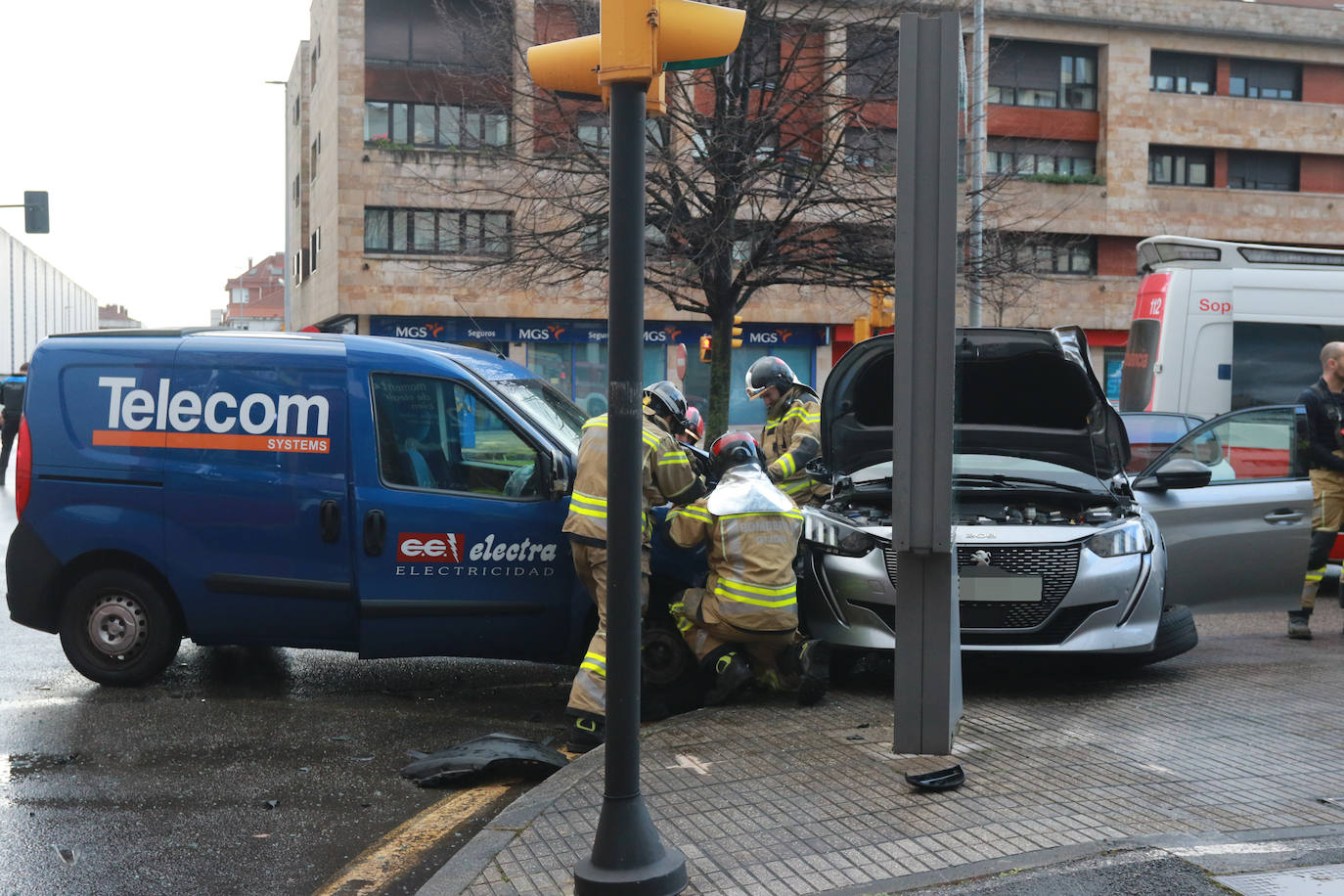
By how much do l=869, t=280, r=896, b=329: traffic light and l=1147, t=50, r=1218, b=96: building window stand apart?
70.7 ft

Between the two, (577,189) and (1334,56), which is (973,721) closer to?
(577,189)

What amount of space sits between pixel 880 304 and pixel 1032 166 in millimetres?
18690

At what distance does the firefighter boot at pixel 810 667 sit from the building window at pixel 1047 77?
3217 cm

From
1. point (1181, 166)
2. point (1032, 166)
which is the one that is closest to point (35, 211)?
point (1032, 166)

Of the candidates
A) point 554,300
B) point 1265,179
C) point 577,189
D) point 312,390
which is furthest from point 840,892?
point 1265,179

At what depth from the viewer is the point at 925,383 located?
5.05m

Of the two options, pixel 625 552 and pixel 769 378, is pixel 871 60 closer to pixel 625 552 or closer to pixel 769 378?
pixel 769 378

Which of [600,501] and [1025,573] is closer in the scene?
[600,501]

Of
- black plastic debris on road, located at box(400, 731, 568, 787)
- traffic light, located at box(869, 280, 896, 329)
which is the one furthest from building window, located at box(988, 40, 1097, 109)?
black plastic debris on road, located at box(400, 731, 568, 787)

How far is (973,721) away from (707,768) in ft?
4.65

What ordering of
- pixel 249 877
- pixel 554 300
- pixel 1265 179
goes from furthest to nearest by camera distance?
pixel 1265 179 < pixel 554 300 < pixel 249 877

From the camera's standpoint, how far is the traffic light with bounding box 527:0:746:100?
376 cm

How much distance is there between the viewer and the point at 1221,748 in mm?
5234

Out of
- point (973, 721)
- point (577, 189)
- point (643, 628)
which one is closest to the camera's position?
point (973, 721)
